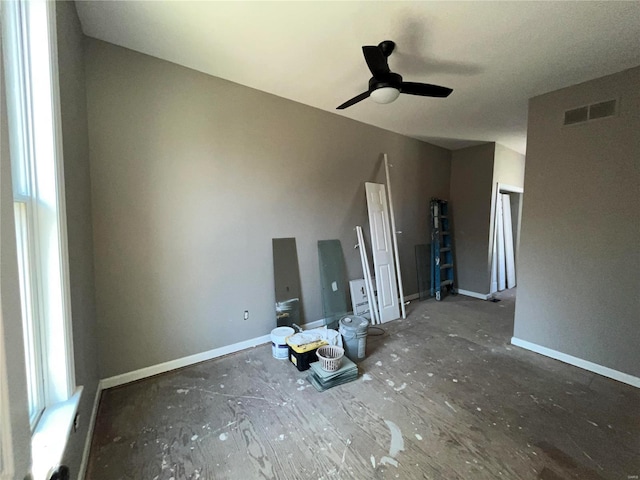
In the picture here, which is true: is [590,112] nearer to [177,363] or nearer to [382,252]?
[382,252]

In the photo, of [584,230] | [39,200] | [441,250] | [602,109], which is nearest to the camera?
[39,200]

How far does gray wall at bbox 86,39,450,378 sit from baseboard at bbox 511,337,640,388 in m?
2.41

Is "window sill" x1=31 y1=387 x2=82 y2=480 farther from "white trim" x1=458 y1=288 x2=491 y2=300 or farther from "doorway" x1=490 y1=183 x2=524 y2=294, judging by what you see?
"doorway" x1=490 y1=183 x2=524 y2=294

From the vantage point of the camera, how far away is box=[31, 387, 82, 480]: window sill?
0.95m

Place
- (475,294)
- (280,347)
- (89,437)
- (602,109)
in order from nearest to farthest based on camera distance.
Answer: (89,437) < (602,109) < (280,347) < (475,294)

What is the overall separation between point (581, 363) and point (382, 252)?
2321mm

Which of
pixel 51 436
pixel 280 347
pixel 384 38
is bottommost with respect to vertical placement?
pixel 280 347

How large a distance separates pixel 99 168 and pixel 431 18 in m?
2.73

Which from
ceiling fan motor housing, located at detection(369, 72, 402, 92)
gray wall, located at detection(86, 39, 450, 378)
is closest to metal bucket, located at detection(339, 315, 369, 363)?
gray wall, located at detection(86, 39, 450, 378)

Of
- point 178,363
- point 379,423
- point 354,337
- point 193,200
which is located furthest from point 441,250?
point 178,363

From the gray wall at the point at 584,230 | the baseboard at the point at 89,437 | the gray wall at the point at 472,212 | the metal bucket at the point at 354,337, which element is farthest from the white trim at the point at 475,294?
the baseboard at the point at 89,437

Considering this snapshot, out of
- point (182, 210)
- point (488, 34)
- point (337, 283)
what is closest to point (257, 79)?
point (182, 210)

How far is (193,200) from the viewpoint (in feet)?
8.29

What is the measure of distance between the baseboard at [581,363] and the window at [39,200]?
3932 mm
